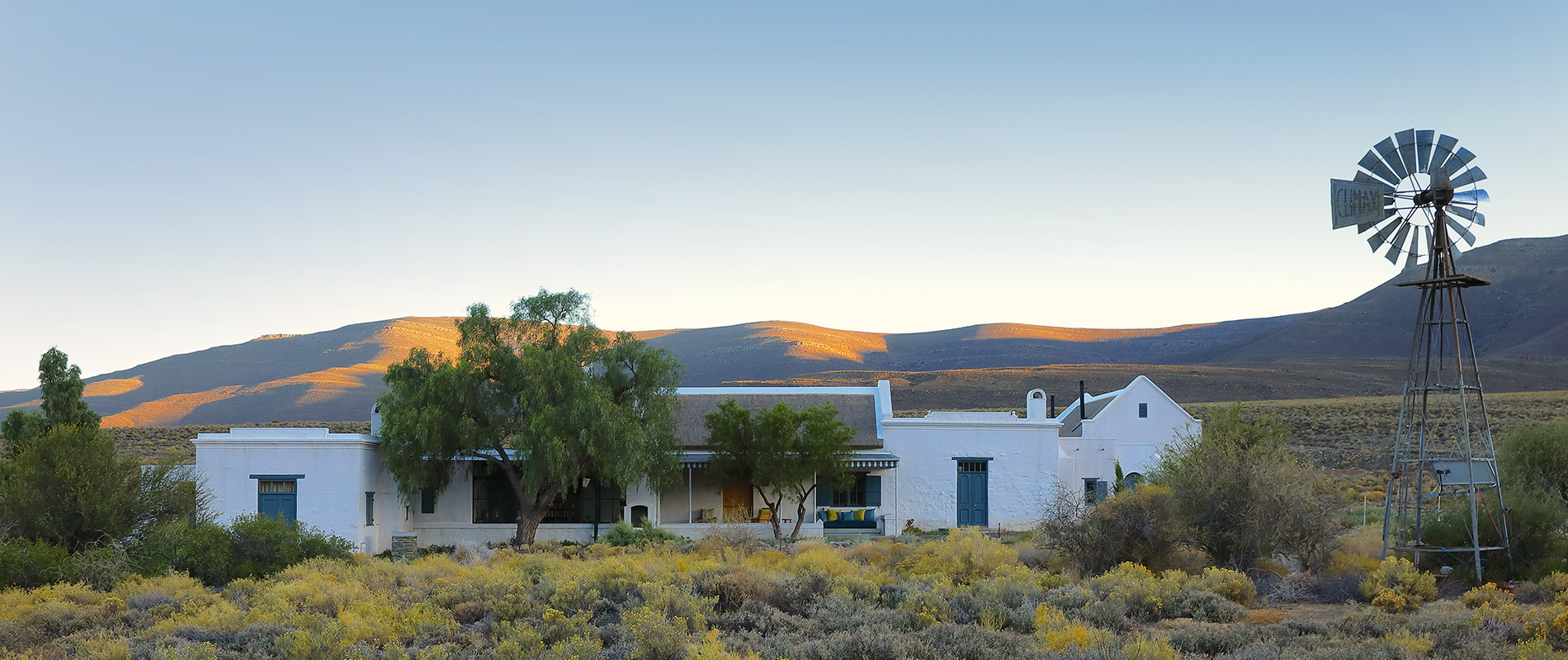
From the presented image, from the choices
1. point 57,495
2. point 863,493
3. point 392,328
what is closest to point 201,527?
point 57,495

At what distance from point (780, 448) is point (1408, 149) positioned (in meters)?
17.1

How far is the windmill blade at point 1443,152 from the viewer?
18000 millimetres

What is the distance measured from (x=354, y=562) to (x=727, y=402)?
39.9ft

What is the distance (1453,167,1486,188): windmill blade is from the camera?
18.0 meters

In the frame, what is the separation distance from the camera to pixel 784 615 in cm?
1512

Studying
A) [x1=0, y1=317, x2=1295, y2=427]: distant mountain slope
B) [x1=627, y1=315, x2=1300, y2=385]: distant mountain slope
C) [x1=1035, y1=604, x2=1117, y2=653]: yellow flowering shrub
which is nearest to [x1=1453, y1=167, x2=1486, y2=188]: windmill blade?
[x1=1035, y1=604, x2=1117, y2=653]: yellow flowering shrub

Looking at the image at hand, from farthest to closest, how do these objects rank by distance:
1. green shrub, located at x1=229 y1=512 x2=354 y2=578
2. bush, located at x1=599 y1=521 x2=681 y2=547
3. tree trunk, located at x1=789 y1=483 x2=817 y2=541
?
tree trunk, located at x1=789 y1=483 x2=817 y2=541 → bush, located at x1=599 y1=521 x2=681 y2=547 → green shrub, located at x1=229 y1=512 x2=354 y2=578

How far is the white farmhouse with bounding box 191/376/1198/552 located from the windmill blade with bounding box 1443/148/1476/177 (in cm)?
1621

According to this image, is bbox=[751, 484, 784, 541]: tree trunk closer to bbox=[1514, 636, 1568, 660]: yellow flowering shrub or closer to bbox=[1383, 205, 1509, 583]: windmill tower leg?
bbox=[1383, 205, 1509, 583]: windmill tower leg

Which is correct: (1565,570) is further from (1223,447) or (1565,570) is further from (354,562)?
(354,562)

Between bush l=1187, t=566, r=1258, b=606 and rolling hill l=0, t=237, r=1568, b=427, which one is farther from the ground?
rolling hill l=0, t=237, r=1568, b=427

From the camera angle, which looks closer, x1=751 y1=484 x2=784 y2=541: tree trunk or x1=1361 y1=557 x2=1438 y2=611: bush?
x1=1361 y1=557 x2=1438 y2=611: bush

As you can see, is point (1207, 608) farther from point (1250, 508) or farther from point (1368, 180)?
point (1368, 180)

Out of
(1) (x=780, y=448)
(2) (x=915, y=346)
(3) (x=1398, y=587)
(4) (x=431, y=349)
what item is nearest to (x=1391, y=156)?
(3) (x=1398, y=587)
